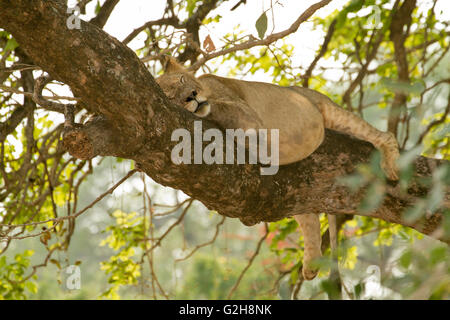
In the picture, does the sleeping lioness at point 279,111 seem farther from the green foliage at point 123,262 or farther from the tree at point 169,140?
the green foliage at point 123,262

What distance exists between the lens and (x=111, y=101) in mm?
2307

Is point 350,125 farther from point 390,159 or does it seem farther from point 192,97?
point 192,97

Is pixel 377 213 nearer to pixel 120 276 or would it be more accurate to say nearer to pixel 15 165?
pixel 120 276

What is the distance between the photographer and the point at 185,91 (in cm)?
315

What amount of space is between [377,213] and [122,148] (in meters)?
1.59

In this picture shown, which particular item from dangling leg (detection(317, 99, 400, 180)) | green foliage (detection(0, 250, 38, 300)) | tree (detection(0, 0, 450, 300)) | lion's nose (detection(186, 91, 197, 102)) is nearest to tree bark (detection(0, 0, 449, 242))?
tree (detection(0, 0, 450, 300))

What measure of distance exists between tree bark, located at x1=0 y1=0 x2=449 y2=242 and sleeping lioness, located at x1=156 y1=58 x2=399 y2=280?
14cm

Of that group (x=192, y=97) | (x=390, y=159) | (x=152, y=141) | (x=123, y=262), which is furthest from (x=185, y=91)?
(x=123, y=262)

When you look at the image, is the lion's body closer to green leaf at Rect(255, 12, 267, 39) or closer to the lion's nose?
the lion's nose

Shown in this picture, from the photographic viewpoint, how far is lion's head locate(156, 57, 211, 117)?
3.04 metres

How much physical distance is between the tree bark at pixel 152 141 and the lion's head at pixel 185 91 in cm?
29

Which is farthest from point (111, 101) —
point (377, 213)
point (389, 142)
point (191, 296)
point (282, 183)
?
point (191, 296)

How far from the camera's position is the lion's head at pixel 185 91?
304 centimetres

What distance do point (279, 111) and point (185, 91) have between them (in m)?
0.69
